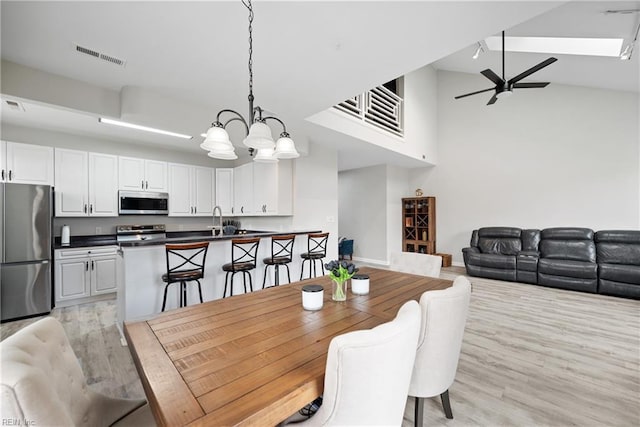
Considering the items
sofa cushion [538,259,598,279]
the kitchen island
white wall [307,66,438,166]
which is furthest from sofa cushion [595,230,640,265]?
the kitchen island

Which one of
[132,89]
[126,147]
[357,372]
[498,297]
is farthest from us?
[126,147]

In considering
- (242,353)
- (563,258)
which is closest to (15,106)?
(242,353)

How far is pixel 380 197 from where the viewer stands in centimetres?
724

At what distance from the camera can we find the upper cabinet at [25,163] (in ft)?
12.1

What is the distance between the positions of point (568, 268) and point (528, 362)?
336 centimetres

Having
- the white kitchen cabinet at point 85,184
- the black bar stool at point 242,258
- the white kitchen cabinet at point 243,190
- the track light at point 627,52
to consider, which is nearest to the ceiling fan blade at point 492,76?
the track light at point 627,52

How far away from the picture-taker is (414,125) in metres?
6.41

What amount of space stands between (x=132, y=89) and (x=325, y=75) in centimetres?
218

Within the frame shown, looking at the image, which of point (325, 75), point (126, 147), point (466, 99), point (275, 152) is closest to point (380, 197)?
point (466, 99)

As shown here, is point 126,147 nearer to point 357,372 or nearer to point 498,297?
point 357,372

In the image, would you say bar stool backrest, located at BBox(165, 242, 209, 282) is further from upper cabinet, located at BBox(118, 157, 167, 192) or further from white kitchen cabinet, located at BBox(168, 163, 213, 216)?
upper cabinet, located at BBox(118, 157, 167, 192)

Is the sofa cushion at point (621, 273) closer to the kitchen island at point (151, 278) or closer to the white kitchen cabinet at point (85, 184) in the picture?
the kitchen island at point (151, 278)

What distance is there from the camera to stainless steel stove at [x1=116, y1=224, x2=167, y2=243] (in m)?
4.72

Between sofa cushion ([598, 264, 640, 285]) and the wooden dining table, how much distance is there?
473 cm
